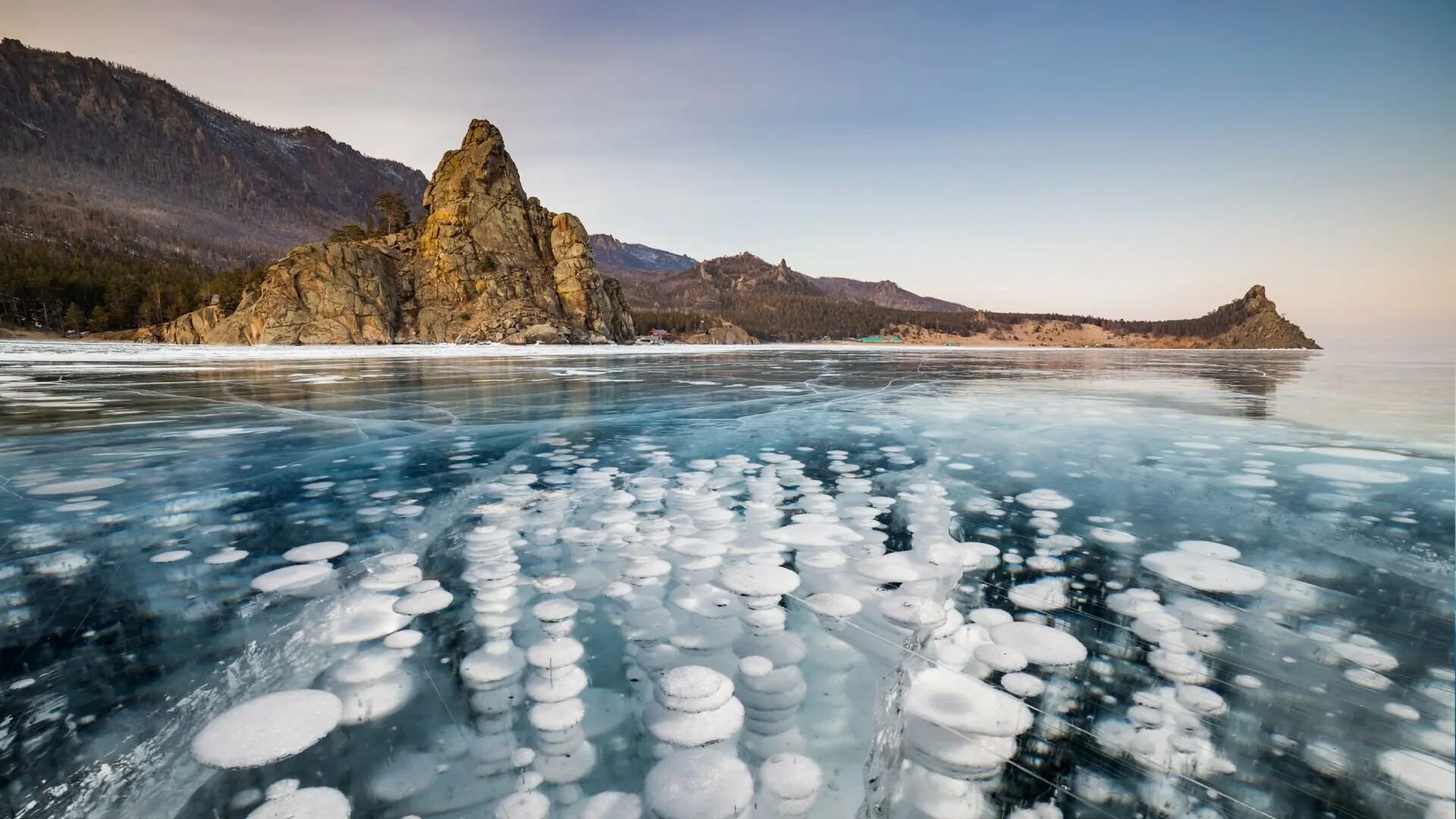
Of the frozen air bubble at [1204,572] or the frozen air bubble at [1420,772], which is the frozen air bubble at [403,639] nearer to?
the frozen air bubble at [1420,772]

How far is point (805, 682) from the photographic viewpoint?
2242 mm

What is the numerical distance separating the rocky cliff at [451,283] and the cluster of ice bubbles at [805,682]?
70.2 m

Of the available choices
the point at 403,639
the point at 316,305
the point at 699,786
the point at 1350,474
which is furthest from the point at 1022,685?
the point at 316,305

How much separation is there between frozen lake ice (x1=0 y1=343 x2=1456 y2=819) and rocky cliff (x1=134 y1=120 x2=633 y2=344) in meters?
68.6

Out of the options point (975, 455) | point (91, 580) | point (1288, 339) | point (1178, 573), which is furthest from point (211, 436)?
point (1288, 339)

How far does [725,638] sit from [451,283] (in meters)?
79.6

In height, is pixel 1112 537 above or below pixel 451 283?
below

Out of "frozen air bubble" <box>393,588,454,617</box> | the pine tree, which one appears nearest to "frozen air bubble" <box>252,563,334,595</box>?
"frozen air bubble" <box>393,588,454,617</box>

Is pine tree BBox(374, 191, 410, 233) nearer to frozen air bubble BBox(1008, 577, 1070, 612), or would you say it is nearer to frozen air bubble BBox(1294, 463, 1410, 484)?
frozen air bubble BBox(1294, 463, 1410, 484)

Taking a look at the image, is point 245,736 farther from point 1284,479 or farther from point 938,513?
point 1284,479

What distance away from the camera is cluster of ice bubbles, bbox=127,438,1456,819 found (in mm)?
1682

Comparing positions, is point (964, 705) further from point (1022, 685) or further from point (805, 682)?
point (805, 682)

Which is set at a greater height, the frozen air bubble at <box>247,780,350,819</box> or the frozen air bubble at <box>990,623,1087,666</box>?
the frozen air bubble at <box>990,623,1087,666</box>

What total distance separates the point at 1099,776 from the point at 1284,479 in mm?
5514
